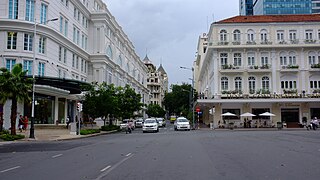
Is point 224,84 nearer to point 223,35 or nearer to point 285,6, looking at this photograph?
point 223,35

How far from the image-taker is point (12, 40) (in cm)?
4238

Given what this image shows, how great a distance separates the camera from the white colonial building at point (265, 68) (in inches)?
2056

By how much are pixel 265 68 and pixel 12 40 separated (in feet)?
116

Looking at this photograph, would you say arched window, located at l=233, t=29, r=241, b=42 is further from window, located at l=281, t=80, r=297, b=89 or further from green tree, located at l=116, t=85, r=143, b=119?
green tree, located at l=116, t=85, r=143, b=119

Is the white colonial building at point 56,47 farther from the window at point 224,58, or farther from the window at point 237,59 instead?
the window at point 237,59

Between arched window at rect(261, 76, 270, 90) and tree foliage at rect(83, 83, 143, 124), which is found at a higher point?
arched window at rect(261, 76, 270, 90)

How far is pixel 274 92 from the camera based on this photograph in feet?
171

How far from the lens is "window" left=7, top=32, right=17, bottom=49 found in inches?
1663

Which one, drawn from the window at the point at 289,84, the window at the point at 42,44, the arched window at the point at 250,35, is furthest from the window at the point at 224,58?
the window at the point at 42,44

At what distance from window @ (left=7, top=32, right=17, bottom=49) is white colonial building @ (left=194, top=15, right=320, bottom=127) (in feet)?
87.2

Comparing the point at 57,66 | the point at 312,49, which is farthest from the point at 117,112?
the point at 312,49

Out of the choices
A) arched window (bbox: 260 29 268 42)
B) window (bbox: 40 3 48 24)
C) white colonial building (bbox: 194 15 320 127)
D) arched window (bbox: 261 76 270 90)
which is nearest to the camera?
window (bbox: 40 3 48 24)

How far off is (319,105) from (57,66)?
3837cm

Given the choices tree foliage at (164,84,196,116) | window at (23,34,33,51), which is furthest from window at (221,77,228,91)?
tree foliage at (164,84,196,116)
